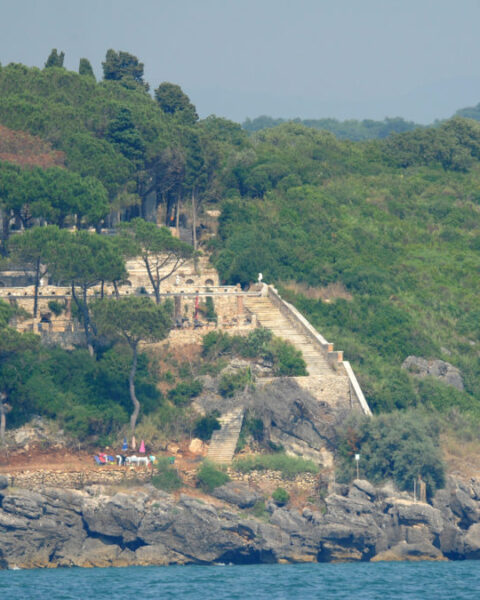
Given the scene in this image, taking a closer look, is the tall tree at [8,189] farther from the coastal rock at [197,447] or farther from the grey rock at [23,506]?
the grey rock at [23,506]

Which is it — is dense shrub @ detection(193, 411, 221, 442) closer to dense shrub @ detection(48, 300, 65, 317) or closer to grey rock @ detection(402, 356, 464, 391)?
dense shrub @ detection(48, 300, 65, 317)

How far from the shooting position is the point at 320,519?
224ft

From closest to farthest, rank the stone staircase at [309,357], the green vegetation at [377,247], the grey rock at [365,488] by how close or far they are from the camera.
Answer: the grey rock at [365,488] → the stone staircase at [309,357] → the green vegetation at [377,247]

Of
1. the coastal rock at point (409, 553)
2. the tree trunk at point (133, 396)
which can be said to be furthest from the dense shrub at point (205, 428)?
the coastal rock at point (409, 553)

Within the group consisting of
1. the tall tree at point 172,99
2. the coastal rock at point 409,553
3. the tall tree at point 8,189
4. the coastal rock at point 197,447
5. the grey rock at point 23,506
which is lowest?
the coastal rock at point 409,553

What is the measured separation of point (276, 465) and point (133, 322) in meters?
9.56

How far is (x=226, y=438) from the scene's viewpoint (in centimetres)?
7481

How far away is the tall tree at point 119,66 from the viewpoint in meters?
113

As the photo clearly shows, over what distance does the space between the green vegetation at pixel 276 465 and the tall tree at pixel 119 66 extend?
46.4m

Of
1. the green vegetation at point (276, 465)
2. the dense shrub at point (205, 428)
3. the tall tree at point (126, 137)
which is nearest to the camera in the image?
the green vegetation at point (276, 465)

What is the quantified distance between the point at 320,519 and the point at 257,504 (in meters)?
3.33

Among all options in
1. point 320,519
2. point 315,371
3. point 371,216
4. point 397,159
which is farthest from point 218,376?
point 397,159

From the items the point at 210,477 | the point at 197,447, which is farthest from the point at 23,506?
the point at 197,447

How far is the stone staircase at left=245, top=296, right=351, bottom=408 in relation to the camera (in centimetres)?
7631
